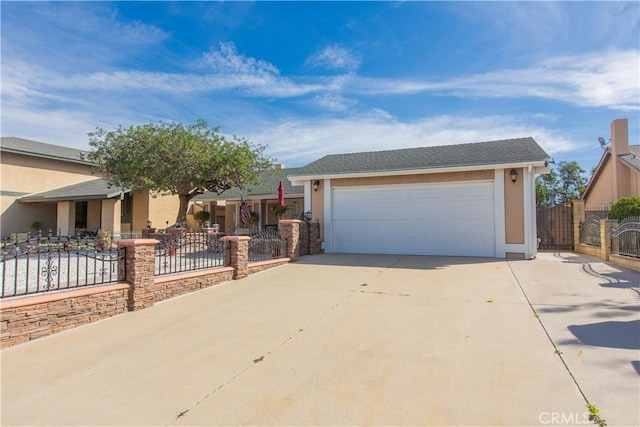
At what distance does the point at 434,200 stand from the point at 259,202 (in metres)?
13.2

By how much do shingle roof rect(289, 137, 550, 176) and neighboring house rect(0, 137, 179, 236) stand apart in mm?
11859

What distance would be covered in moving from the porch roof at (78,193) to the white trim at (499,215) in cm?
1764

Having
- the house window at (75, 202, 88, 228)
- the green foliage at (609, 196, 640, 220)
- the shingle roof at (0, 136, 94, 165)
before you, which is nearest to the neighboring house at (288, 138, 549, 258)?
the green foliage at (609, 196, 640, 220)

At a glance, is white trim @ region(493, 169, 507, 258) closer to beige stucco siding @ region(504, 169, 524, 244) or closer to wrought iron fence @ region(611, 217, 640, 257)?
beige stucco siding @ region(504, 169, 524, 244)

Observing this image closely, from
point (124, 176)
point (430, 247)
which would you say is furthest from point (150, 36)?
point (430, 247)

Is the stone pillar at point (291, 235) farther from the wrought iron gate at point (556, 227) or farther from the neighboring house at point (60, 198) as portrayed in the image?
the neighboring house at point (60, 198)

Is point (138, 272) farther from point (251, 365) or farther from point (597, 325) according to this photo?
point (597, 325)

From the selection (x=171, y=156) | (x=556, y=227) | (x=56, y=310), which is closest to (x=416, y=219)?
(x=556, y=227)

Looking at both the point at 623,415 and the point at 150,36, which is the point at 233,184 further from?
the point at 623,415

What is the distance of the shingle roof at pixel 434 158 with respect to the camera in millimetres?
12094

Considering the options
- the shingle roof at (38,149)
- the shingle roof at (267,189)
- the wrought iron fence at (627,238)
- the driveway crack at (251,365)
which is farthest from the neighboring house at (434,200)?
the shingle roof at (38,149)

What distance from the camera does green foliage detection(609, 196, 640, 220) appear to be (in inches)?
454

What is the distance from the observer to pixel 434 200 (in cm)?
1286

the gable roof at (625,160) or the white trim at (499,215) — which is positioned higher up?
the gable roof at (625,160)
